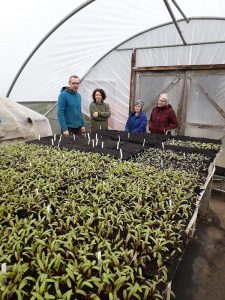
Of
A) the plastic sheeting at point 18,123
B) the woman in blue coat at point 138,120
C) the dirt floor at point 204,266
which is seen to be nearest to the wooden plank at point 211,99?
the woman in blue coat at point 138,120

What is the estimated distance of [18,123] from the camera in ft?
17.2

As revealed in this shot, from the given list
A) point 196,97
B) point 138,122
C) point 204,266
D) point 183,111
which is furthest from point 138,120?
point 204,266

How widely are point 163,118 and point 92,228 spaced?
4.10 metres

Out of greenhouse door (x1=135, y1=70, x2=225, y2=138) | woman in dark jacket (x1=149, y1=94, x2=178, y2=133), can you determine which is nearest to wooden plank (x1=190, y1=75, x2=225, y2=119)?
greenhouse door (x1=135, y1=70, x2=225, y2=138)

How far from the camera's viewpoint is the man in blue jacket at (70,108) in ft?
15.5

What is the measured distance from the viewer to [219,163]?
6316mm

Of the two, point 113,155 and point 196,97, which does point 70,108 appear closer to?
point 113,155

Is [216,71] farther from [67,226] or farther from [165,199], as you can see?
[67,226]

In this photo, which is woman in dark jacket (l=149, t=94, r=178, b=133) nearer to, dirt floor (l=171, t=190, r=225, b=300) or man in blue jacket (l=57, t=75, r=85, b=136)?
man in blue jacket (l=57, t=75, r=85, b=136)

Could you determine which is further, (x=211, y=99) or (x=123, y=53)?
(x=123, y=53)

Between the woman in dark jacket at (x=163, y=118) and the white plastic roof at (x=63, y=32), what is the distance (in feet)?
7.54

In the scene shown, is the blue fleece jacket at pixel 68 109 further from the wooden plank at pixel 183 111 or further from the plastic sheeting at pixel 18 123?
the wooden plank at pixel 183 111

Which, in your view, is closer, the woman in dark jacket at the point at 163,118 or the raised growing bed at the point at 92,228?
the raised growing bed at the point at 92,228

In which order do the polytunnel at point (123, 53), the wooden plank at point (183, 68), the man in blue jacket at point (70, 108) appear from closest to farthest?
the man in blue jacket at point (70, 108)
the polytunnel at point (123, 53)
the wooden plank at point (183, 68)
